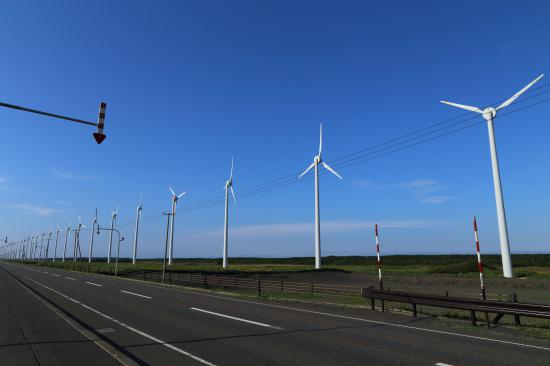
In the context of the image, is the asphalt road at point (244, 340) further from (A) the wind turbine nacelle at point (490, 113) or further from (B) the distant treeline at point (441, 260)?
(B) the distant treeline at point (441, 260)

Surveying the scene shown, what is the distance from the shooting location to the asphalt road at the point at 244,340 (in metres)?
8.41

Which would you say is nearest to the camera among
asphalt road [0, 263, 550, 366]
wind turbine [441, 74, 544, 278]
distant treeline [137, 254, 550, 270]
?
asphalt road [0, 263, 550, 366]

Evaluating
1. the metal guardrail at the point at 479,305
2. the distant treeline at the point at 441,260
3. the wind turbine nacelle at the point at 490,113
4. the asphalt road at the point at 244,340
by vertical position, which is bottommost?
the asphalt road at the point at 244,340

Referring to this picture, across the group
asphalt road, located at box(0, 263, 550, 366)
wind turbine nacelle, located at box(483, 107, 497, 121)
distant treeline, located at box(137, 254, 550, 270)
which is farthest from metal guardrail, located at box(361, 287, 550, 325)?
distant treeline, located at box(137, 254, 550, 270)

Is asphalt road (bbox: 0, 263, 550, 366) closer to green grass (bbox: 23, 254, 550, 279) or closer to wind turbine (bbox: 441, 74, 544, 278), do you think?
wind turbine (bbox: 441, 74, 544, 278)

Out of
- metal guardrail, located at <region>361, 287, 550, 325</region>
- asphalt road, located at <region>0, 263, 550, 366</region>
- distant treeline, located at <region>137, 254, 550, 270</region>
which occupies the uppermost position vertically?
distant treeline, located at <region>137, 254, 550, 270</region>

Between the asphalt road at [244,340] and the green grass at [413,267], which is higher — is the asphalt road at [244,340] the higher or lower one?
the lower one

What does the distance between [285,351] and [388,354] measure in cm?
233

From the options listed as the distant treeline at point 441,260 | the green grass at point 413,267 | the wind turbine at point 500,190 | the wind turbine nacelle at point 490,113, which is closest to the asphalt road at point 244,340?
the wind turbine at point 500,190

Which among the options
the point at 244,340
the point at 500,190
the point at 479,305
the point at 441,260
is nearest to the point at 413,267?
the point at 441,260

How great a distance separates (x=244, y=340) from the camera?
34.1ft

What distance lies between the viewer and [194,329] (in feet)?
39.6

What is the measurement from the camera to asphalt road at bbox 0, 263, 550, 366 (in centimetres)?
841

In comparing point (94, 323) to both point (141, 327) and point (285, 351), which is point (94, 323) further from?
point (285, 351)
